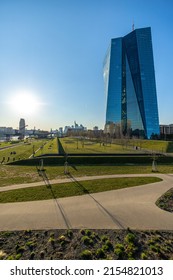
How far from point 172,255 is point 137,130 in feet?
301

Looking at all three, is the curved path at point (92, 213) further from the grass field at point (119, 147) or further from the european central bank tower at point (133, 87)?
the european central bank tower at point (133, 87)

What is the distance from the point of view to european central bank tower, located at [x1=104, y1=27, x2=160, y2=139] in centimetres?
8969

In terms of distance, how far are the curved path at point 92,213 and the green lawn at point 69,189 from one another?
29.6 inches

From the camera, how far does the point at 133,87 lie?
94.5 meters

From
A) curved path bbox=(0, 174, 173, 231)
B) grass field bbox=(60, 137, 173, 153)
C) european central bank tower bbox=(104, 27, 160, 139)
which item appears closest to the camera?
curved path bbox=(0, 174, 173, 231)

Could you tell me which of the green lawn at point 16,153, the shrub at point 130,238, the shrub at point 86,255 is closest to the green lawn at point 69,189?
the shrub at point 130,238

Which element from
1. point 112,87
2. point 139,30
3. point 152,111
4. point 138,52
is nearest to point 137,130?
point 152,111

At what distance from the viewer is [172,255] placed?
5.28 metres

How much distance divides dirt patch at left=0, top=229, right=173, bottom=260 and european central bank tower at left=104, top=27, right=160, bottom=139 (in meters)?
74.9

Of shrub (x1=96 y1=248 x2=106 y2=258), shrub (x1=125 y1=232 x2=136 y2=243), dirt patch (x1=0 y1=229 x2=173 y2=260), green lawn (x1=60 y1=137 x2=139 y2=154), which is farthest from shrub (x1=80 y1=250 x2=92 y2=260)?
green lawn (x1=60 y1=137 x2=139 y2=154)

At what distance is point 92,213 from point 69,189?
387 centimetres

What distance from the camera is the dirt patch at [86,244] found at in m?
5.23

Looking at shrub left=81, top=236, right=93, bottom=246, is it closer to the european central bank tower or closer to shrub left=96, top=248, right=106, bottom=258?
shrub left=96, top=248, right=106, bottom=258
